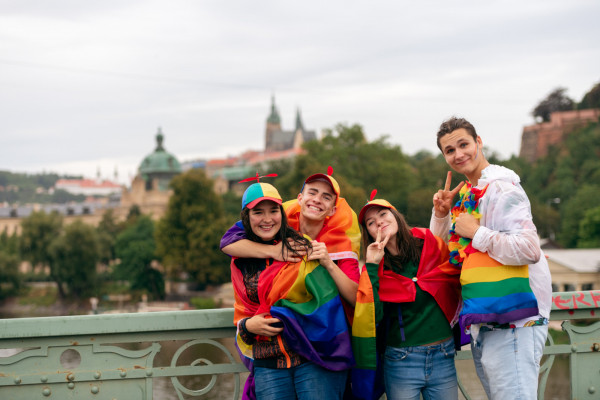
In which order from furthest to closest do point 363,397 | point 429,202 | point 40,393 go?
1. point 429,202
2. point 40,393
3. point 363,397

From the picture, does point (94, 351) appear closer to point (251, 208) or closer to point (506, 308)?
point (251, 208)

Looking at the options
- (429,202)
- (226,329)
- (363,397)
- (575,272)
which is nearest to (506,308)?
(363,397)

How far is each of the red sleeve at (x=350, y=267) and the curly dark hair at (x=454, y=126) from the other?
29.1 inches

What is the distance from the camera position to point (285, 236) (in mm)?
3410

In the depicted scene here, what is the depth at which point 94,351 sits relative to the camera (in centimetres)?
363

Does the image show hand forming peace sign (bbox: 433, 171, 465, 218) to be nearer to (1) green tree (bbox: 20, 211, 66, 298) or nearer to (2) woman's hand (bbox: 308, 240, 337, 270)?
(2) woman's hand (bbox: 308, 240, 337, 270)

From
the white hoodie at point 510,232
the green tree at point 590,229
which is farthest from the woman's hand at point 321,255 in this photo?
the green tree at point 590,229

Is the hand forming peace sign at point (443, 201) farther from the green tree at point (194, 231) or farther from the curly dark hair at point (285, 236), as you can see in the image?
the green tree at point (194, 231)

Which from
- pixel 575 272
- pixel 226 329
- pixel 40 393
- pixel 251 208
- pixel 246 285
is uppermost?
pixel 251 208

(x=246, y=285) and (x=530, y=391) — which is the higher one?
(x=246, y=285)

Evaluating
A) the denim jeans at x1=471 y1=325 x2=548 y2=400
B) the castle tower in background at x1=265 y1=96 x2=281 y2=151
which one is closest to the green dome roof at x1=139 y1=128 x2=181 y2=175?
the castle tower in background at x1=265 y1=96 x2=281 y2=151

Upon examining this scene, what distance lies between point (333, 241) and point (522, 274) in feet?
2.97

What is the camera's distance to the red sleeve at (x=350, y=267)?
3.31m

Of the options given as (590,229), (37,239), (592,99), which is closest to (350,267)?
(590,229)
